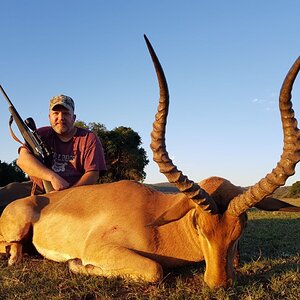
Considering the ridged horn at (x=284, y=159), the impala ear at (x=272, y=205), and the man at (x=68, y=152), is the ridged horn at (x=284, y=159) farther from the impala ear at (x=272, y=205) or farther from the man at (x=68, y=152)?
the man at (x=68, y=152)

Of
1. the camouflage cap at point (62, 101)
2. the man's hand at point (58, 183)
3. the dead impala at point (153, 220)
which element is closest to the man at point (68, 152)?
the camouflage cap at point (62, 101)

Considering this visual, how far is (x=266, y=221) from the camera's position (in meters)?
12.2

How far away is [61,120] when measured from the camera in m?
8.20

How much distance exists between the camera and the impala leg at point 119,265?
504cm

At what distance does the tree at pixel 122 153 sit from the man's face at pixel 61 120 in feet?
106

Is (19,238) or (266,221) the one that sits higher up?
(19,238)

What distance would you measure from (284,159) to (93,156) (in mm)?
4490

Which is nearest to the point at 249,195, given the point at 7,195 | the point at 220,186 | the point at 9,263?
the point at 220,186

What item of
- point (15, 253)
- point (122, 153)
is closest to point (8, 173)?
point (122, 153)

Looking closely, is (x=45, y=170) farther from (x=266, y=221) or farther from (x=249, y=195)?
(x=266, y=221)

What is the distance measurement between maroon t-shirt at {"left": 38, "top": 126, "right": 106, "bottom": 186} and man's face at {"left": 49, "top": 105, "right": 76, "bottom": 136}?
237mm

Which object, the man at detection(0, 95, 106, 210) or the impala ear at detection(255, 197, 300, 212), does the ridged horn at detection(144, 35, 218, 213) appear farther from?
the man at detection(0, 95, 106, 210)

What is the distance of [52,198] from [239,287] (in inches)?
144

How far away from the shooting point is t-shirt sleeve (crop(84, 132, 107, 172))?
8.16 metres
